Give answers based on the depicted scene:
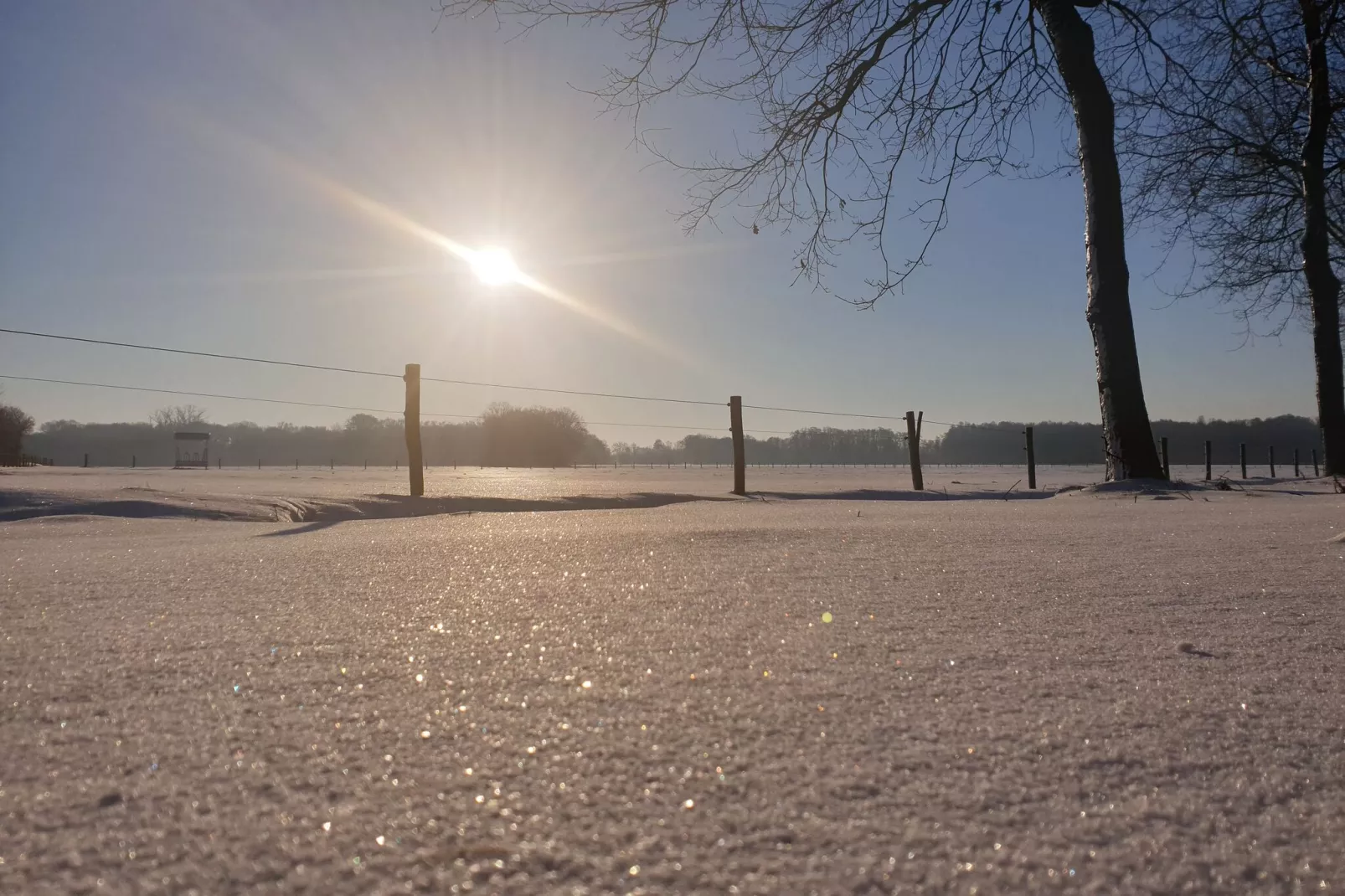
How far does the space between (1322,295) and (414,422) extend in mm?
10319

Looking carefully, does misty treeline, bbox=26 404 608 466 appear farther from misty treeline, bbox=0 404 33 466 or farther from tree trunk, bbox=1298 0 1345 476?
tree trunk, bbox=1298 0 1345 476

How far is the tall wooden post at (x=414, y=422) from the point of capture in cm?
752

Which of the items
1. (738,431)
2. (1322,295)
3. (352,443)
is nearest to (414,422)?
(738,431)

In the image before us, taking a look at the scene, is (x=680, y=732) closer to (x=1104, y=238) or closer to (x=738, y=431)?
(x=1104, y=238)

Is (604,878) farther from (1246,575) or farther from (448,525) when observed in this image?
(448,525)

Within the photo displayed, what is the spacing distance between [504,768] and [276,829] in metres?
0.16

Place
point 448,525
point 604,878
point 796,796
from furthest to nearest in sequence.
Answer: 1. point 448,525
2. point 796,796
3. point 604,878

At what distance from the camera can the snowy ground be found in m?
0.48

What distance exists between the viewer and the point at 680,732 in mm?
685

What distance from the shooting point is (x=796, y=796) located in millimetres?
562

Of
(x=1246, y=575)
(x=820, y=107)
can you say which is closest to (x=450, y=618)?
(x=1246, y=575)

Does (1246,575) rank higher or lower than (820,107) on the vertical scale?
lower

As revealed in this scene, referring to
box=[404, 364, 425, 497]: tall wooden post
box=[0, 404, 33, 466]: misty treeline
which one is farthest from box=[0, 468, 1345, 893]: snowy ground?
box=[0, 404, 33, 466]: misty treeline

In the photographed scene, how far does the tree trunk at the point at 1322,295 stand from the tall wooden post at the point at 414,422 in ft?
30.8
